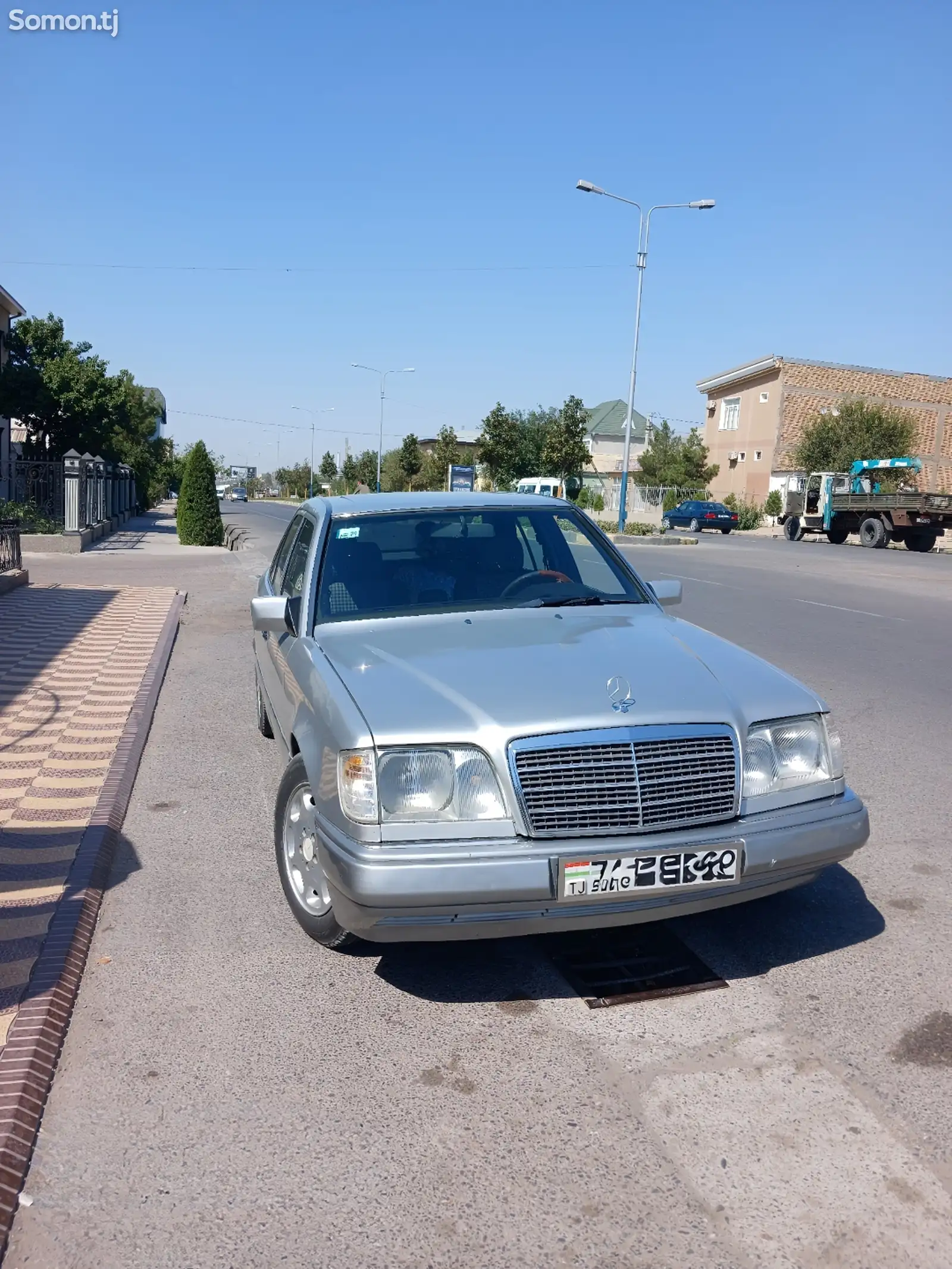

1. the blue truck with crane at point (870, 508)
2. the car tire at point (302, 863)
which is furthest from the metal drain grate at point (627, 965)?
the blue truck with crane at point (870, 508)

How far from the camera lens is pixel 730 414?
6550cm

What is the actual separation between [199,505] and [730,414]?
46.6 meters

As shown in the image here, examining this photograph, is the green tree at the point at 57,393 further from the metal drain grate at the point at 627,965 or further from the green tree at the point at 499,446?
the metal drain grate at the point at 627,965

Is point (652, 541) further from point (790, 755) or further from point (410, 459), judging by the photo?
point (410, 459)

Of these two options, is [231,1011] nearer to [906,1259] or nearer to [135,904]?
[135,904]

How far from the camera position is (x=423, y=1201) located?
2.52 meters

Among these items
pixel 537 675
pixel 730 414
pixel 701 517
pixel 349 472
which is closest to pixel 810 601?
pixel 537 675

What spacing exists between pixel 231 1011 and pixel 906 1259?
2052 mm

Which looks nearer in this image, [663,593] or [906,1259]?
[906,1259]

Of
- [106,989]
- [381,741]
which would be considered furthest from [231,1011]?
[381,741]

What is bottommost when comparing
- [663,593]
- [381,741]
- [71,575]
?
[71,575]

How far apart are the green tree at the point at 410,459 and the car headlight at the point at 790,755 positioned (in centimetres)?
6753

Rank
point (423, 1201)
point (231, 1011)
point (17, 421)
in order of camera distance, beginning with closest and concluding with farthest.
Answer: point (423, 1201) < point (231, 1011) < point (17, 421)

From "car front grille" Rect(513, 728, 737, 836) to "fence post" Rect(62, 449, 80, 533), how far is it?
73.3 feet
